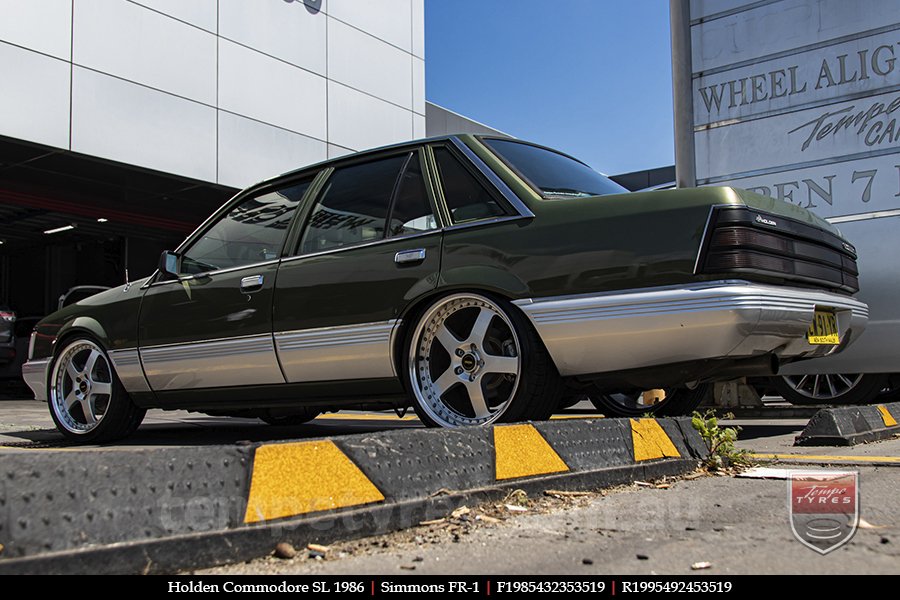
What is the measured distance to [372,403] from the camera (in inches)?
157

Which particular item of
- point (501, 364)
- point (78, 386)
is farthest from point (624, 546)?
point (78, 386)

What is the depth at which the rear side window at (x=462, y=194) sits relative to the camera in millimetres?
3632

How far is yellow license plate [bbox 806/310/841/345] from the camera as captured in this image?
3.59 meters

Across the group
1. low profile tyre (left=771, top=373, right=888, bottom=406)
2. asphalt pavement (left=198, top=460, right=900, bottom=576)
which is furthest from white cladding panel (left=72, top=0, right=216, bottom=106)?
asphalt pavement (left=198, top=460, right=900, bottom=576)

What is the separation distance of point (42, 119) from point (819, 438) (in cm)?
1134

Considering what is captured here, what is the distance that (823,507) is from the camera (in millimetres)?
2611

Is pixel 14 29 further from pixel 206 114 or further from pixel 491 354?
pixel 491 354

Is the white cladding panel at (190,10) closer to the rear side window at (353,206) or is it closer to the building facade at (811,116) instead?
the building facade at (811,116)

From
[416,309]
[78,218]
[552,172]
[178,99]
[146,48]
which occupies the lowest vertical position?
[416,309]

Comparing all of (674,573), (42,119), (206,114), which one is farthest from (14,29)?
(674,573)

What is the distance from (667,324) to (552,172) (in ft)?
3.63

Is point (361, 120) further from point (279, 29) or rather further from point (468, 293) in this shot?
point (468, 293)

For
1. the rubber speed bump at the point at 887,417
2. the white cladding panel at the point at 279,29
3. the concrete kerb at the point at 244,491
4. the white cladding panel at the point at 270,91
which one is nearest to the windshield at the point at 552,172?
the concrete kerb at the point at 244,491

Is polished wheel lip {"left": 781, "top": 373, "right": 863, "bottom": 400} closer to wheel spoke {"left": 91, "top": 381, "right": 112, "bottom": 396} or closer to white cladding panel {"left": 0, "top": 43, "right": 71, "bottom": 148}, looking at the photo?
wheel spoke {"left": 91, "top": 381, "right": 112, "bottom": 396}
